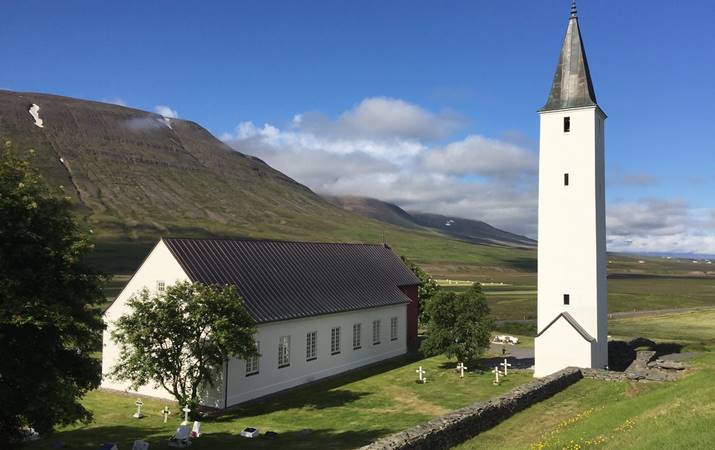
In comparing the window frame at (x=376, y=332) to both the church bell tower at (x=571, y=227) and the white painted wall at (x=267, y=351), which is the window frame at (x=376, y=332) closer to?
the white painted wall at (x=267, y=351)

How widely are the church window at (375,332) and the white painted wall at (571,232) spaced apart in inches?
461

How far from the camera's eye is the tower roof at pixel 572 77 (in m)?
35.6

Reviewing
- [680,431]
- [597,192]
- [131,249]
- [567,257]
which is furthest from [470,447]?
[131,249]

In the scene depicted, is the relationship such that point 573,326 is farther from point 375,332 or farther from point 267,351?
point 267,351

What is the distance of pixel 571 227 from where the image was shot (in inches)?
1379

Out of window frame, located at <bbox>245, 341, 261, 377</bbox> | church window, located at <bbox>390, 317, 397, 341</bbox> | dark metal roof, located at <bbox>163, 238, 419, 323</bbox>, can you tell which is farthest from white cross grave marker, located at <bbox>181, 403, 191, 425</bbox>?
church window, located at <bbox>390, 317, 397, 341</bbox>

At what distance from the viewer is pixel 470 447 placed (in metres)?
17.6

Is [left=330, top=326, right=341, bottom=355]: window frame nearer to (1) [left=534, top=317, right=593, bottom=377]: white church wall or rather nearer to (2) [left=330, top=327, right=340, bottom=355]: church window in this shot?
(2) [left=330, top=327, right=340, bottom=355]: church window

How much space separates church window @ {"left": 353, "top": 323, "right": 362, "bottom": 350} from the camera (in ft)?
127

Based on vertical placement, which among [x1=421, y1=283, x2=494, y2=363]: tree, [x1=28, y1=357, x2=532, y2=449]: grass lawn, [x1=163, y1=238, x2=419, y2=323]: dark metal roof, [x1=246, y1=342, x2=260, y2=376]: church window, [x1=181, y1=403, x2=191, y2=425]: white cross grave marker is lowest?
[x1=28, y1=357, x2=532, y2=449]: grass lawn

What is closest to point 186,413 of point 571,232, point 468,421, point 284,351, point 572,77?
point 284,351

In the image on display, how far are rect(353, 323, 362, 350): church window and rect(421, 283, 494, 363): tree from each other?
4.65 m

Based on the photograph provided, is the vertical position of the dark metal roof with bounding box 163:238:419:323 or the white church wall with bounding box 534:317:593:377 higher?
the dark metal roof with bounding box 163:238:419:323

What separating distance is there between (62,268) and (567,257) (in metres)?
28.3
